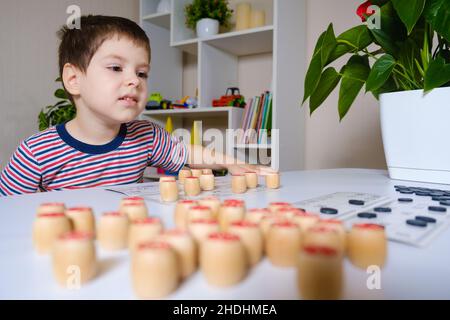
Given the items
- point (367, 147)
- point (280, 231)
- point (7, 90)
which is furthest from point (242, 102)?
point (280, 231)

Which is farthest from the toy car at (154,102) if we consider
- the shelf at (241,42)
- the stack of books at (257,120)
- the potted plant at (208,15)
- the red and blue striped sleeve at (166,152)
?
the red and blue striped sleeve at (166,152)

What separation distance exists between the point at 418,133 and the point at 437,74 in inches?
5.4

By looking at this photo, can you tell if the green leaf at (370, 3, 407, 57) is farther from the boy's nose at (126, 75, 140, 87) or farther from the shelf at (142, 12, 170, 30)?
the shelf at (142, 12, 170, 30)

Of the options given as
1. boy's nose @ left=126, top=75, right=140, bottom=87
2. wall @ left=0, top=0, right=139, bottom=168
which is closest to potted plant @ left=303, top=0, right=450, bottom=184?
boy's nose @ left=126, top=75, right=140, bottom=87

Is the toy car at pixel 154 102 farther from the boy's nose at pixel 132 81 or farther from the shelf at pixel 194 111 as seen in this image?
the boy's nose at pixel 132 81

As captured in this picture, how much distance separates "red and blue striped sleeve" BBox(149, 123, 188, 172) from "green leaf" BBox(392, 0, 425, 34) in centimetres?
77

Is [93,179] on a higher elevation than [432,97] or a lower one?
lower

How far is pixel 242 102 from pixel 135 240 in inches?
74.0

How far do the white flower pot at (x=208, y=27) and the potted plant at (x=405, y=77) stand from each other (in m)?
1.35

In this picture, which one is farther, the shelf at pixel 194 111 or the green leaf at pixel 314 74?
the shelf at pixel 194 111

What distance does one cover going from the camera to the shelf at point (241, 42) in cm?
191

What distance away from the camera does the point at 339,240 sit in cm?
26

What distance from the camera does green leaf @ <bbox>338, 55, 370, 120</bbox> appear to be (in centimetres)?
90
